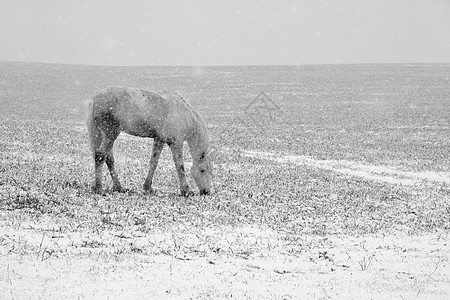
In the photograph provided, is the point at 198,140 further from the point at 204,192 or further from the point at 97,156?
the point at 97,156

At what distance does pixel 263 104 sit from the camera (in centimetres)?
5016

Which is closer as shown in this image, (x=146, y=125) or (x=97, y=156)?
(x=97, y=156)

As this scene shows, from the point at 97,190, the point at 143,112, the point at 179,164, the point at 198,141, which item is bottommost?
the point at 97,190

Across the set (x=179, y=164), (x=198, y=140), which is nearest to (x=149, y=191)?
(x=179, y=164)

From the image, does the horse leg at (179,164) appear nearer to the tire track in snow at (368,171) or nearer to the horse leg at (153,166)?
the horse leg at (153,166)

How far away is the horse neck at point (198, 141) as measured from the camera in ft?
43.1

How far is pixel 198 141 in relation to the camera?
43.0 feet

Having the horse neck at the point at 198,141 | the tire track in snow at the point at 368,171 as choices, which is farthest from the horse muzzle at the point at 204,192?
the tire track in snow at the point at 368,171

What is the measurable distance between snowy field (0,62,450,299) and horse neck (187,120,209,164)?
1211 mm

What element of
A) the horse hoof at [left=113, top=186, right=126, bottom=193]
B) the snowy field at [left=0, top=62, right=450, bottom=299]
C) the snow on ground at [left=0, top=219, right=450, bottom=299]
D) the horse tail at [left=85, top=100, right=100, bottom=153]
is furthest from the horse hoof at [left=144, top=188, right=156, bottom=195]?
the snow on ground at [left=0, top=219, right=450, bottom=299]

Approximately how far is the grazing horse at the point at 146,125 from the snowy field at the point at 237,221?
67cm

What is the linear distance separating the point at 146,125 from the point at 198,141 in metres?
1.53

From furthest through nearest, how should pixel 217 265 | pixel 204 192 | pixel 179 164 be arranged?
pixel 204 192 < pixel 179 164 < pixel 217 265

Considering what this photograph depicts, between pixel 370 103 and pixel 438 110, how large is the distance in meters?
7.56
